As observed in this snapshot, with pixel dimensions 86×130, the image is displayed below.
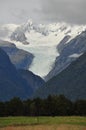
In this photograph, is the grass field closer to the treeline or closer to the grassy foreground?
the grassy foreground

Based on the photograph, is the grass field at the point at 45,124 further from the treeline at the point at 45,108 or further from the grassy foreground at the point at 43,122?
the treeline at the point at 45,108

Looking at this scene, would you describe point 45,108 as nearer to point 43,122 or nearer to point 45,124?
point 43,122

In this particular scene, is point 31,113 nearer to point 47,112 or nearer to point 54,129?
point 47,112

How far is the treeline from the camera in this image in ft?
561

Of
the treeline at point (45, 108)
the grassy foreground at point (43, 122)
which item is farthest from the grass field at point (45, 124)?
the treeline at point (45, 108)

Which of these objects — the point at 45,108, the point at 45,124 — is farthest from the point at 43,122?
the point at 45,108

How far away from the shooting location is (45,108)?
173 metres

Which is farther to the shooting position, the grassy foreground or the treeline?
the treeline

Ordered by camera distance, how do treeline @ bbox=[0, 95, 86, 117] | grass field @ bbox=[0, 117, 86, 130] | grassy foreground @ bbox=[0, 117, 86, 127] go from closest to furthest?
grass field @ bbox=[0, 117, 86, 130] < grassy foreground @ bbox=[0, 117, 86, 127] < treeline @ bbox=[0, 95, 86, 117]

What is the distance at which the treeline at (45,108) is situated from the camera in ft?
561

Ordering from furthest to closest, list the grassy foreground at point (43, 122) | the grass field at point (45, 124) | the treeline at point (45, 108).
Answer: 1. the treeline at point (45, 108)
2. the grassy foreground at point (43, 122)
3. the grass field at point (45, 124)

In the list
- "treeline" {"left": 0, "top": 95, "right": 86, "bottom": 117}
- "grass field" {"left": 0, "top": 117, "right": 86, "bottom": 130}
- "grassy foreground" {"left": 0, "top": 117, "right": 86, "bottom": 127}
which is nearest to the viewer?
"grass field" {"left": 0, "top": 117, "right": 86, "bottom": 130}

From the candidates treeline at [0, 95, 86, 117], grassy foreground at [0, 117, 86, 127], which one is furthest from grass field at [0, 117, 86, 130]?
treeline at [0, 95, 86, 117]

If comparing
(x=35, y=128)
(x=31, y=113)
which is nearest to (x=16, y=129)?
(x=35, y=128)
